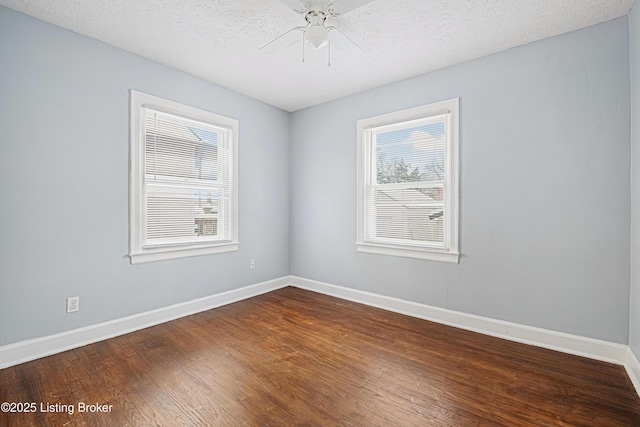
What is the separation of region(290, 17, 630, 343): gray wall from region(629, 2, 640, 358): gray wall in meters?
0.07

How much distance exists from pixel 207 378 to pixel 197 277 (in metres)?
1.52

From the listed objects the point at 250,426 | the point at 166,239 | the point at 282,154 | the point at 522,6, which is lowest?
the point at 250,426

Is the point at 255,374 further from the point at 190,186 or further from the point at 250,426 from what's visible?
the point at 190,186

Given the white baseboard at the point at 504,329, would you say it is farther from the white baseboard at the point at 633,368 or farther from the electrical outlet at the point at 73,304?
the electrical outlet at the point at 73,304

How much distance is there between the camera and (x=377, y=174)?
144 inches

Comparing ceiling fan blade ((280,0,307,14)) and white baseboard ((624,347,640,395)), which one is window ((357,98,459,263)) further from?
ceiling fan blade ((280,0,307,14))

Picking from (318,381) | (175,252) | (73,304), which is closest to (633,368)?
(318,381)

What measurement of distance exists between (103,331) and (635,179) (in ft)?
14.4

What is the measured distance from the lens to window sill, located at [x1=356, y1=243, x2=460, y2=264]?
3.02m

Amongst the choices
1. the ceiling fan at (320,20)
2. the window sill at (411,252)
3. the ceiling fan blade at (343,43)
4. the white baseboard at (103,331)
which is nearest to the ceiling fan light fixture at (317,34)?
the ceiling fan at (320,20)

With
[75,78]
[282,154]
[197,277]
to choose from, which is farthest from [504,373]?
[75,78]

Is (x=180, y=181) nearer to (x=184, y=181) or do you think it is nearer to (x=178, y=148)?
(x=184, y=181)

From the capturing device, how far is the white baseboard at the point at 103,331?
2.21 m

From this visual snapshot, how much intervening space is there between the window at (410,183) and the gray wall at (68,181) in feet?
7.04
